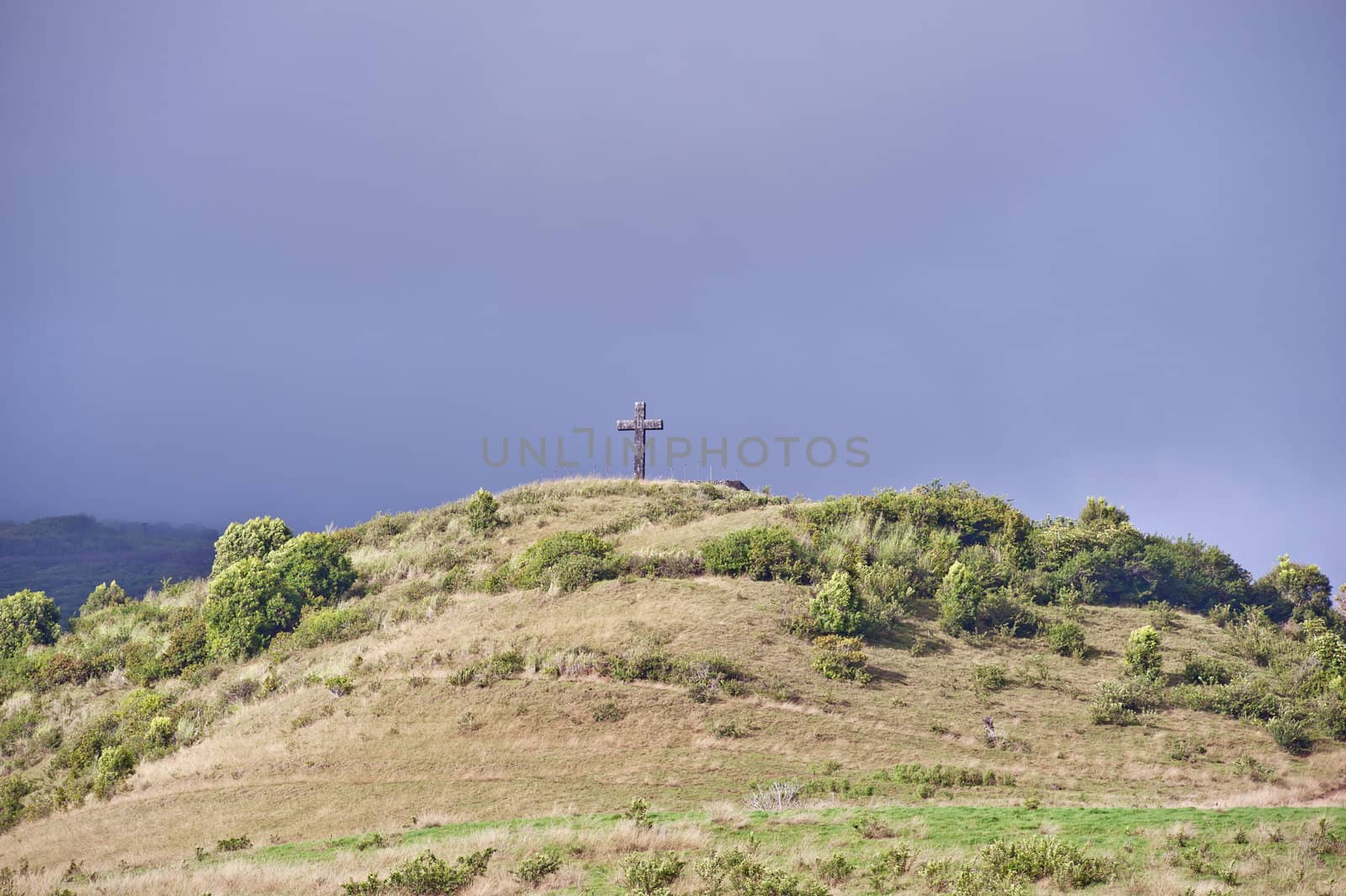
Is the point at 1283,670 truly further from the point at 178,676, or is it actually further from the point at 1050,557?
the point at 178,676

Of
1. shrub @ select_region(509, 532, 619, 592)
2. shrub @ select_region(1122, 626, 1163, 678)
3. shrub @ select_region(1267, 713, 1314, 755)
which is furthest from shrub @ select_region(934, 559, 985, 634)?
shrub @ select_region(509, 532, 619, 592)

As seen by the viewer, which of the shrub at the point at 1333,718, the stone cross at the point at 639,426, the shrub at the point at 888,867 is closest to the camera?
the shrub at the point at 888,867

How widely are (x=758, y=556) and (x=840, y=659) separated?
24.5 feet

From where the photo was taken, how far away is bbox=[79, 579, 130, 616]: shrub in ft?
145

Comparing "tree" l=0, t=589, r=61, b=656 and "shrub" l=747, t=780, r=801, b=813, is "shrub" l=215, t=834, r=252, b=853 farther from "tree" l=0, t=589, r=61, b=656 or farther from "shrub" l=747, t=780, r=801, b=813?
"tree" l=0, t=589, r=61, b=656

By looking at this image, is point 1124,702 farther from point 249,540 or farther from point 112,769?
point 249,540

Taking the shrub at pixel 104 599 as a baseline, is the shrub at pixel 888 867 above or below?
above

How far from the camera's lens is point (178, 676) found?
3183 centimetres

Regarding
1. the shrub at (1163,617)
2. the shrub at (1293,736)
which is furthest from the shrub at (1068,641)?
the shrub at (1293,736)

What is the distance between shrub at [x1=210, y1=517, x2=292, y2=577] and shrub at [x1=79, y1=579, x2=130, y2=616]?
6.39m

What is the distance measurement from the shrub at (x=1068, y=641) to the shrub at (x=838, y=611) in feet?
23.3

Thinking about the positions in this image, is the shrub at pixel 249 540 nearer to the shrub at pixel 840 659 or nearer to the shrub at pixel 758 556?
the shrub at pixel 758 556

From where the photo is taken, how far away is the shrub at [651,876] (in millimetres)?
11820

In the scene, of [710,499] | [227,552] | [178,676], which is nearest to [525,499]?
[710,499]
